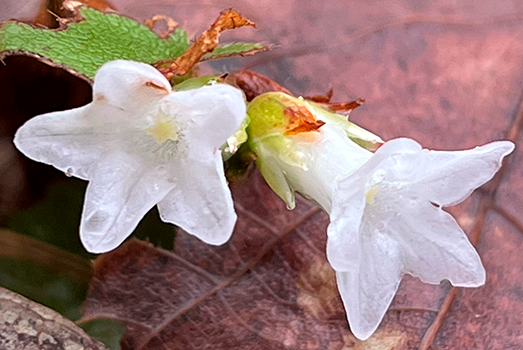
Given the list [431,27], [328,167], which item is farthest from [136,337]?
[431,27]

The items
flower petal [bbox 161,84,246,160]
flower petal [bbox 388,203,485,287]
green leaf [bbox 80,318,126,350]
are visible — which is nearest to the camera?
flower petal [bbox 161,84,246,160]

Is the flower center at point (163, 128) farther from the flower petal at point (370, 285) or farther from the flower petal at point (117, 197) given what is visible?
the flower petal at point (370, 285)

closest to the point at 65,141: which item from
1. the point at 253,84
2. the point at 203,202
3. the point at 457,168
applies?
the point at 203,202

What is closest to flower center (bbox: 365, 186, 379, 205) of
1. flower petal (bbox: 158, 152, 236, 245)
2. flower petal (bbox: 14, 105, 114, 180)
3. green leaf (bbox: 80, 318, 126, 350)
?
flower petal (bbox: 158, 152, 236, 245)

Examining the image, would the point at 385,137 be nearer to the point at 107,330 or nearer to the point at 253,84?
the point at 253,84

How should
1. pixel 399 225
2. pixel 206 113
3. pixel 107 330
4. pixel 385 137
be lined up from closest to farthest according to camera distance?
pixel 206 113
pixel 399 225
pixel 107 330
pixel 385 137

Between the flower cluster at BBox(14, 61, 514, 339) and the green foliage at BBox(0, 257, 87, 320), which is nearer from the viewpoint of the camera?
the flower cluster at BBox(14, 61, 514, 339)

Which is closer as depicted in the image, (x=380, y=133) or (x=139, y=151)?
(x=139, y=151)

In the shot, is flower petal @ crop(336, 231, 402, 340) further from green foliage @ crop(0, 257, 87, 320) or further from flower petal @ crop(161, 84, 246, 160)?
green foliage @ crop(0, 257, 87, 320)
